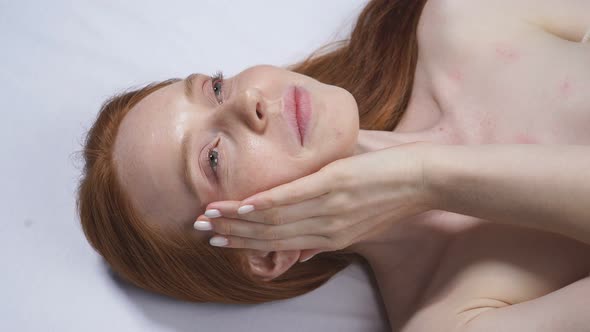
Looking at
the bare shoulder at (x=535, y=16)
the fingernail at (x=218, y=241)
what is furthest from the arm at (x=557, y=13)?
the fingernail at (x=218, y=241)

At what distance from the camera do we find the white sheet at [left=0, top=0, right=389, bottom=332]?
5.67 feet

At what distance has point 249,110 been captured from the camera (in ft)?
4.68

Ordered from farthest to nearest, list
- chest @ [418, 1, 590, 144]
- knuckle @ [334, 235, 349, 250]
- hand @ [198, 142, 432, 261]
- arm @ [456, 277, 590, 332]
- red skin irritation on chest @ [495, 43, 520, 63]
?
red skin irritation on chest @ [495, 43, 520, 63] < chest @ [418, 1, 590, 144] < knuckle @ [334, 235, 349, 250] < hand @ [198, 142, 432, 261] < arm @ [456, 277, 590, 332]

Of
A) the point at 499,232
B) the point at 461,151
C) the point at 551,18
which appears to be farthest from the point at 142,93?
the point at 551,18

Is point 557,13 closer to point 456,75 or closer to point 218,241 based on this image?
point 456,75

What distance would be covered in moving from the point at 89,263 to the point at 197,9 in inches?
38.4

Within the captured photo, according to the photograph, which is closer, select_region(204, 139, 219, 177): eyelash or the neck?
select_region(204, 139, 219, 177): eyelash

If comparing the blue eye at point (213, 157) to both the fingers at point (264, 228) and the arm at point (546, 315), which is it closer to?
the fingers at point (264, 228)

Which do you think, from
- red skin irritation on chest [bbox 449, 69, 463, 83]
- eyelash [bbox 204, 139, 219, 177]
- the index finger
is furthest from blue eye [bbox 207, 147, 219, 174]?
red skin irritation on chest [bbox 449, 69, 463, 83]

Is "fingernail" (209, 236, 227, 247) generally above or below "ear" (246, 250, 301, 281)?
above

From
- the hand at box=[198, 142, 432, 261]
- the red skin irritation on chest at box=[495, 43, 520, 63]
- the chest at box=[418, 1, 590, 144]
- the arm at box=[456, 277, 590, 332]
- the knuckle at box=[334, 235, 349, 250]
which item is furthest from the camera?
the red skin irritation on chest at box=[495, 43, 520, 63]

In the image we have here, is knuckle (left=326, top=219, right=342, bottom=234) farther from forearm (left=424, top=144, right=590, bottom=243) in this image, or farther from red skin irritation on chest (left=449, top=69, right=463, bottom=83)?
red skin irritation on chest (left=449, top=69, right=463, bottom=83)

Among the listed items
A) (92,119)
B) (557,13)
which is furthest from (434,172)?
(92,119)

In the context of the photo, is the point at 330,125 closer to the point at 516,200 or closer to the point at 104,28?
the point at 516,200
